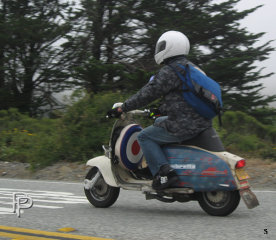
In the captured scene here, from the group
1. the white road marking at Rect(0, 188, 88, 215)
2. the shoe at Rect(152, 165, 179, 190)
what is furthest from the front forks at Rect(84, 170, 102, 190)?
the shoe at Rect(152, 165, 179, 190)

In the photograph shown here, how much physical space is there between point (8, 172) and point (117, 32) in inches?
440

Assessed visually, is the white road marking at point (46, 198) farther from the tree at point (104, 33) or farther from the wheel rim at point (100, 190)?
the tree at point (104, 33)

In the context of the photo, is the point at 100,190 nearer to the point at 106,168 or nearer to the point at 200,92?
the point at 106,168

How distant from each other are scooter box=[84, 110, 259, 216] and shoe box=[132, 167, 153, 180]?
0.02 meters

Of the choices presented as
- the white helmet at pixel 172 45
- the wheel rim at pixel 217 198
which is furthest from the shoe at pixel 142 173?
the white helmet at pixel 172 45

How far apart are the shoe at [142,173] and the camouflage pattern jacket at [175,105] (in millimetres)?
729

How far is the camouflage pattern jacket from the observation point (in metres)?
5.20

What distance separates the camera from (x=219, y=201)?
521cm

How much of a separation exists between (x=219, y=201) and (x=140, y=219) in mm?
878

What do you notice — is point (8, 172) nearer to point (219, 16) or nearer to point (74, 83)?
point (74, 83)

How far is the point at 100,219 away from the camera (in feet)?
17.2

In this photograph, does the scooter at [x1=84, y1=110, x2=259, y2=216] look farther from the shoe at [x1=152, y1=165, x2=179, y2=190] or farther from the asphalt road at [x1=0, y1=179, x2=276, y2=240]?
the asphalt road at [x1=0, y1=179, x2=276, y2=240]

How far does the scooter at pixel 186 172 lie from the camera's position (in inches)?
198

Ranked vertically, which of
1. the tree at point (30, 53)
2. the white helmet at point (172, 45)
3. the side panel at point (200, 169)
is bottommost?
the tree at point (30, 53)
